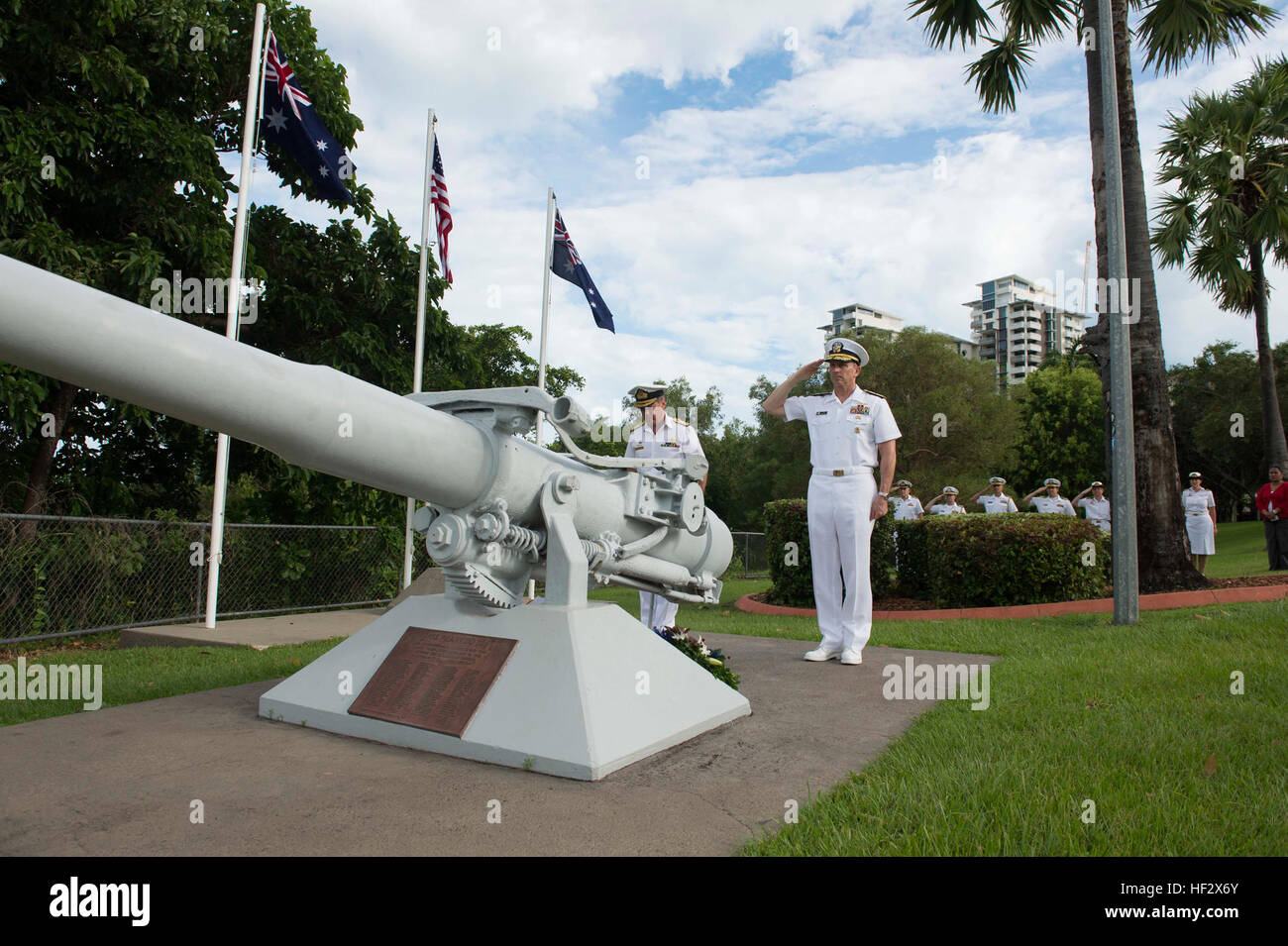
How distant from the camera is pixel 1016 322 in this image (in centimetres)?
11488

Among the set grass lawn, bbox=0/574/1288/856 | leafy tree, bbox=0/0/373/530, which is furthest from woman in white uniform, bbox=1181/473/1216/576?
leafy tree, bbox=0/0/373/530

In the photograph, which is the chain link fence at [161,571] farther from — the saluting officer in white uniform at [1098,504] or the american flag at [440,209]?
the saluting officer in white uniform at [1098,504]

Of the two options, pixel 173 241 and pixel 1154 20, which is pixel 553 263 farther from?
pixel 1154 20

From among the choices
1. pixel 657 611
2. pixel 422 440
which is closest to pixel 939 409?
pixel 657 611

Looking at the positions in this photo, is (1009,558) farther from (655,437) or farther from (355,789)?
(355,789)

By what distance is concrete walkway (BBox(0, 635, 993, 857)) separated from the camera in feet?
8.37

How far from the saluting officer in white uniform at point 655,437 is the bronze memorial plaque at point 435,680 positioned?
9.45 feet

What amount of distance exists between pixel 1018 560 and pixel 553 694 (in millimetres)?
7193

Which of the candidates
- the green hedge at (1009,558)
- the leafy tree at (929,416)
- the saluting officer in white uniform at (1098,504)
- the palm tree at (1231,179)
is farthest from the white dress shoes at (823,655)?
the leafy tree at (929,416)

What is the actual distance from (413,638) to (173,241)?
6852 millimetres

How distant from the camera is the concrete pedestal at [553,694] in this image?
10.9ft

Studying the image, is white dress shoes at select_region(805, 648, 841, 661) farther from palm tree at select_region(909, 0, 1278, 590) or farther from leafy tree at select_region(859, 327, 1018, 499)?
leafy tree at select_region(859, 327, 1018, 499)

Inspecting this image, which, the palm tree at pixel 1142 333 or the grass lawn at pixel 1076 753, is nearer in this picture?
the grass lawn at pixel 1076 753
